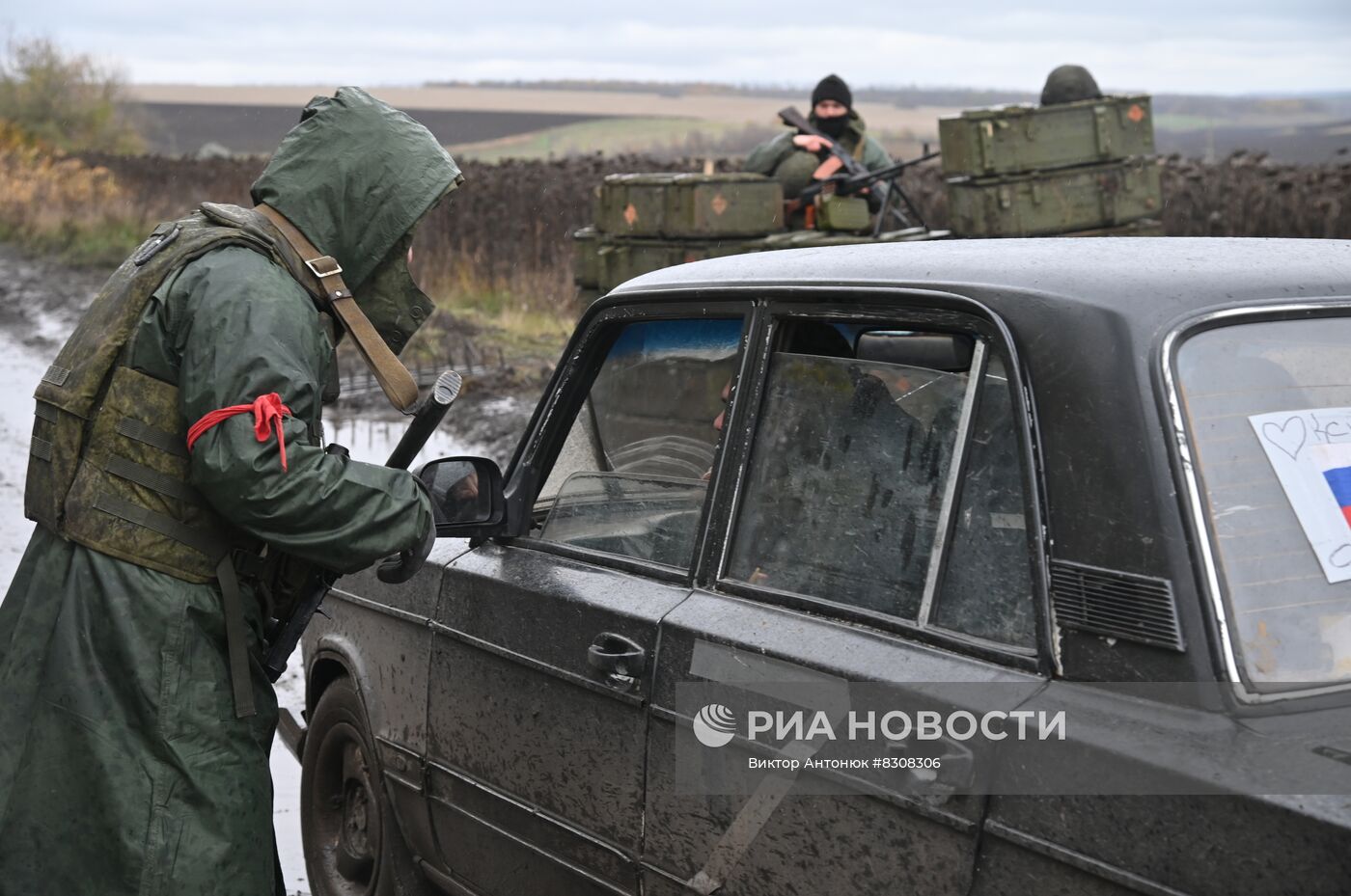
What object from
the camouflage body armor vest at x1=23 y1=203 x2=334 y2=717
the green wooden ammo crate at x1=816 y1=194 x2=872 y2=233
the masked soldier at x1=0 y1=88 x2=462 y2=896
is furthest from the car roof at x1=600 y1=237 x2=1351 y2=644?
the green wooden ammo crate at x1=816 y1=194 x2=872 y2=233

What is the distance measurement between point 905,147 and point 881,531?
194 feet

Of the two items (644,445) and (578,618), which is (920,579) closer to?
(578,618)

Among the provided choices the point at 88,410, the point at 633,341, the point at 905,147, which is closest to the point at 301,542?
the point at 88,410

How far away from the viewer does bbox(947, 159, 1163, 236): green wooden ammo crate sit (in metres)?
11.4

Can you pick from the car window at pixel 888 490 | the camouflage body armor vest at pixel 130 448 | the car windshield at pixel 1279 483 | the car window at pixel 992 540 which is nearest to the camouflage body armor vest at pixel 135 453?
the camouflage body armor vest at pixel 130 448

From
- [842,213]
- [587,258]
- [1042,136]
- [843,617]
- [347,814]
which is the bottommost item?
[347,814]

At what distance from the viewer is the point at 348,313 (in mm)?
2902

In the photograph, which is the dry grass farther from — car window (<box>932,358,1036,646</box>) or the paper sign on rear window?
the paper sign on rear window

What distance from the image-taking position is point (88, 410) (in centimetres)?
276

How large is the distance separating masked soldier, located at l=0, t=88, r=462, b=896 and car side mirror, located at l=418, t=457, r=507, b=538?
235 mm

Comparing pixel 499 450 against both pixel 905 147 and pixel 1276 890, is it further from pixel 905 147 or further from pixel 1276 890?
pixel 905 147

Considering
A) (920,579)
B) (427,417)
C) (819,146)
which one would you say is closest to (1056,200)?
(819,146)

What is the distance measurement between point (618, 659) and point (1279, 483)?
1.19m

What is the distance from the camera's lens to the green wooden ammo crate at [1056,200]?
11391mm
